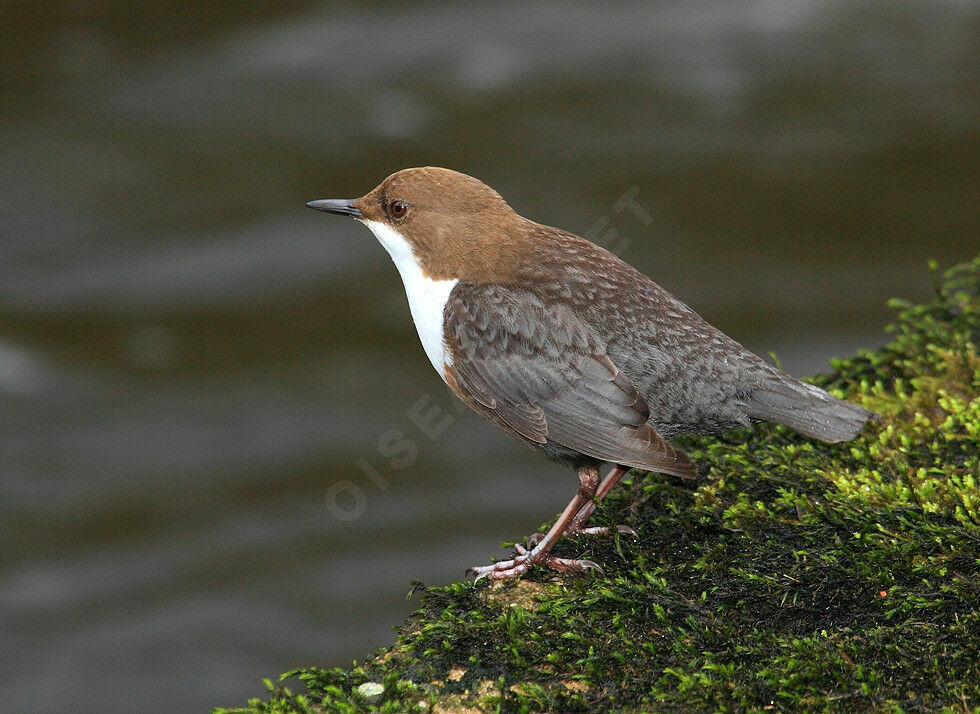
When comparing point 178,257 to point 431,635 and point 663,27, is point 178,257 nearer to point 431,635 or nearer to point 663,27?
point 663,27

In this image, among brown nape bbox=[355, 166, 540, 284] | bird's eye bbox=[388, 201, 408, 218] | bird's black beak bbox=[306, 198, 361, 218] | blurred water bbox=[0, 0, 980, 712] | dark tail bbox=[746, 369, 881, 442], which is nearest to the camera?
dark tail bbox=[746, 369, 881, 442]

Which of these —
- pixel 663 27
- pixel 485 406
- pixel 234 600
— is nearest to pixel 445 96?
pixel 663 27

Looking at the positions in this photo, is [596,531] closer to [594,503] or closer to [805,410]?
[594,503]

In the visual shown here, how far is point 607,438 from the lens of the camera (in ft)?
11.7

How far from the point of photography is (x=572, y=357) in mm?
3654

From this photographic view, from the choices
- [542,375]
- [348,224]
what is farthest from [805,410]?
[348,224]

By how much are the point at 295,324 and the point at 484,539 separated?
2.13m

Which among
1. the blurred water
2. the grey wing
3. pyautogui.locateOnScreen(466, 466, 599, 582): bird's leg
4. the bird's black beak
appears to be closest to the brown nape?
the grey wing

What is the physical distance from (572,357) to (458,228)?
67cm

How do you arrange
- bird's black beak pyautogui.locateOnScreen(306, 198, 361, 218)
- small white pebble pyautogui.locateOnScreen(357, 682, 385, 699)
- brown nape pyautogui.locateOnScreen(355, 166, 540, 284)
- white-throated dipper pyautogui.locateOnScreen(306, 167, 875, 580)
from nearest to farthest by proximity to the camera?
1. small white pebble pyautogui.locateOnScreen(357, 682, 385, 699)
2. white-throated dipper pyautogui.locateOnScreen(306, 167, 875, 580)
3. brown nape pyautogui.locateOnScreen(355, 166, 540, 284)
4. bird's black beak pyautogui.locateOnScreen(306, 198, 361, 218)

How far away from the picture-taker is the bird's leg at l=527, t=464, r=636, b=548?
12.1 feet

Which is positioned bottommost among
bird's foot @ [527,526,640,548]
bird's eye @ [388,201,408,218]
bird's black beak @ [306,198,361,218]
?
bird's foot @ [527,526,640,548]

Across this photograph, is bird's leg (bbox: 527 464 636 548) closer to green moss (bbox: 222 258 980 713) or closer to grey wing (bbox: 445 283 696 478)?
green moss (bbox: 222 258 980 713)

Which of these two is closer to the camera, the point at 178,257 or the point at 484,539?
the point at 484,539
